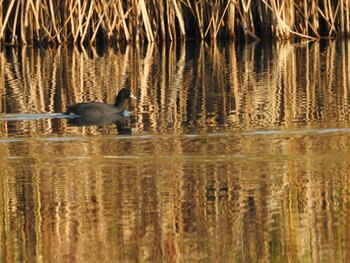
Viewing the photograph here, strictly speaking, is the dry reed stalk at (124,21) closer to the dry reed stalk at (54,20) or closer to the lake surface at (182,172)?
the dry reed stalk at (54,20)

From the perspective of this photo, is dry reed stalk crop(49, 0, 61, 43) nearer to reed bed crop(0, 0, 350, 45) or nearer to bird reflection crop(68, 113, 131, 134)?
reed bed crop(0, 0, 350, 45)

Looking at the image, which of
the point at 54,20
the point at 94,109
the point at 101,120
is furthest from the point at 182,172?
the point at 54,20

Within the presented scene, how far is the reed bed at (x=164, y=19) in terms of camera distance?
19328 millimetres

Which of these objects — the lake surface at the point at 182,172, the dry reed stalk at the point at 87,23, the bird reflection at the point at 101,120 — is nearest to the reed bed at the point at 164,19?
the dry reed stalk at the point at 87,23

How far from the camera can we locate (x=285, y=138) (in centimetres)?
908

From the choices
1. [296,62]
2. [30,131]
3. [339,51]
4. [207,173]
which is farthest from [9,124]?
[339,51]

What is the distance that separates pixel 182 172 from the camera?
780 cm

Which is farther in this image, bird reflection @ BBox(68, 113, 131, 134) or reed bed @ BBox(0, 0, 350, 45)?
reed bed @ BBox(0, 0, 350, 45)

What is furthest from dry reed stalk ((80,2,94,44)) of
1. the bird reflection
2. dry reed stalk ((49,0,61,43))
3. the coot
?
the bird reflection

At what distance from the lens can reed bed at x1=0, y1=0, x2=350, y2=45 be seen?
63.4 feet

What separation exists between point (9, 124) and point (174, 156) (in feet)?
8.55

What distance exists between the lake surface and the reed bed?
16.8 ft

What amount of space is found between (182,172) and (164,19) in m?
13.0

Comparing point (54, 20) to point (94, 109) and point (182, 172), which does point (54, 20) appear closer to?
point (94, 109)
